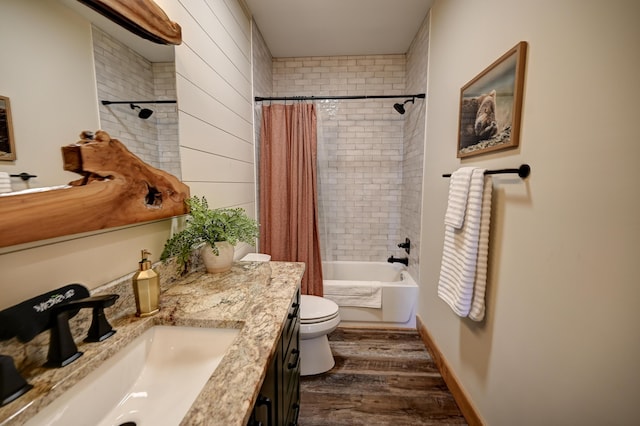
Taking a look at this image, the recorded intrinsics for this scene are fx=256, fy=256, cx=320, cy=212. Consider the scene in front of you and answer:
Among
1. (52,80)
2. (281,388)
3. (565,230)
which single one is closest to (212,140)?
(52,80)

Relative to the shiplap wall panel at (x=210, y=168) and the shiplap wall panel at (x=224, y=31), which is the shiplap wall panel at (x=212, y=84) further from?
the shiplap wall panel at (x=210, y=168)

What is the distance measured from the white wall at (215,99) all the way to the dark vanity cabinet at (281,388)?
86cm

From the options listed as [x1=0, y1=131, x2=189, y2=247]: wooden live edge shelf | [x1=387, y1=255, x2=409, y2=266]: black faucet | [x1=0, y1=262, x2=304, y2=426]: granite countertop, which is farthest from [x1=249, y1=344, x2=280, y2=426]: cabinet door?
[x1=387, y1=255, x2=409, y2=266]: black faucet

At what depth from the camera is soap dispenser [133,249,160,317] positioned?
2.70 feet

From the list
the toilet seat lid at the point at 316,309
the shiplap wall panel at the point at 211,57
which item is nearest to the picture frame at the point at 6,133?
the shiplap wall panel at the point at 211,57

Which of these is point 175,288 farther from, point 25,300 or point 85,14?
point 85,14

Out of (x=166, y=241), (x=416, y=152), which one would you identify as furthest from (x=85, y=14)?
(x=416, y=152)

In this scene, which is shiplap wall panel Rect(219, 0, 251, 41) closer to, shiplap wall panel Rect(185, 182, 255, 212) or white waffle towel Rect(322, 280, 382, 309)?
shiplap wall panel Rect(185, 182, 255, 212)

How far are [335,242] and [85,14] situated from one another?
2.71m

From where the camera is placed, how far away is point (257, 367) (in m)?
0.63

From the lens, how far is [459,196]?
138 cm

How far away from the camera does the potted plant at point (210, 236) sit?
3.72ft

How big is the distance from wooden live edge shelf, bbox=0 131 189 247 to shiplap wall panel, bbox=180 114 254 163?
12.5 inches

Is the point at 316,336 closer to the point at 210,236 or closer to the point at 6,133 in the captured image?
the point at 210,236
